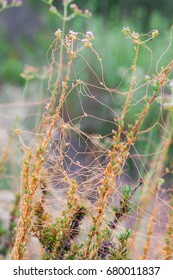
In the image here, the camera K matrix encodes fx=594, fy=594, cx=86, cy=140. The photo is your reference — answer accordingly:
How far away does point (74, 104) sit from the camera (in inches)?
287

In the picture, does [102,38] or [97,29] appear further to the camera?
[97,29]

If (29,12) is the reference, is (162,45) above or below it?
below

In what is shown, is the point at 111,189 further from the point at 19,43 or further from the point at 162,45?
the point at 19,43

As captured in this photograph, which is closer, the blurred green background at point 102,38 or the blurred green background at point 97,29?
the blurred green background at point 102,38

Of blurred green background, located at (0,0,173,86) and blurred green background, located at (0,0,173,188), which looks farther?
blurred green background, located at (0,0,173,86)

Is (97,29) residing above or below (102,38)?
above

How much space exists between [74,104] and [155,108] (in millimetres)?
1132

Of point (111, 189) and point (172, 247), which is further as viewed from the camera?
point (172, 247)
